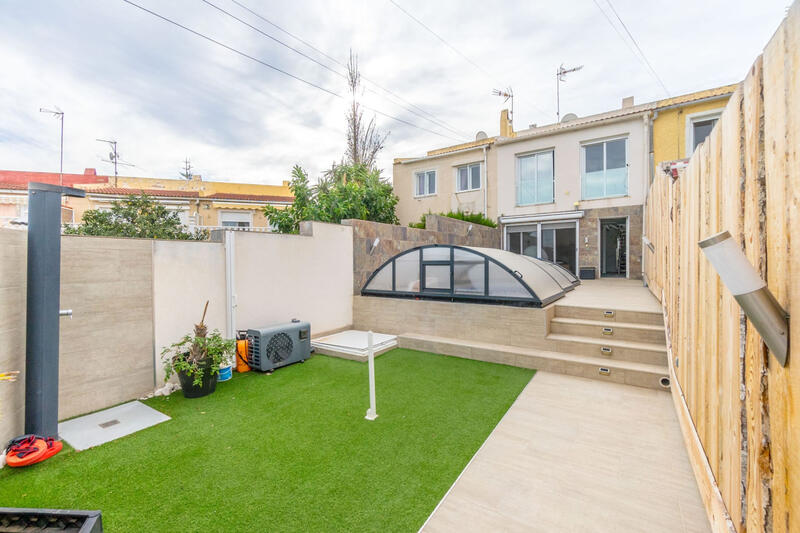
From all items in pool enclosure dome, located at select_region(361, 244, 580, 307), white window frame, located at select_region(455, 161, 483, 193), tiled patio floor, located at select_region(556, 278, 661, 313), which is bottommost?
tiled patio floor, located at select_region(556, 278, 661, 313)

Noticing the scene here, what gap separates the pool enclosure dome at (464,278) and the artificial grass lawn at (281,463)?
188 cm

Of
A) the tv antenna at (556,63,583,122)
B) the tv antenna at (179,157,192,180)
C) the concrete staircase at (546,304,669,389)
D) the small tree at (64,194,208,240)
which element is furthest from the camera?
the tv antenna at (179,157,192,180)

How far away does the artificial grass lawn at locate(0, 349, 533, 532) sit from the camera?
234 centimetres

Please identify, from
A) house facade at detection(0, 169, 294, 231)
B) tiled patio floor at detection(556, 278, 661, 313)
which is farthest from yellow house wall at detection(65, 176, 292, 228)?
tiled patio floor at detection(556, 278, 661, 313)

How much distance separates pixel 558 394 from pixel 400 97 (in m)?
11.7

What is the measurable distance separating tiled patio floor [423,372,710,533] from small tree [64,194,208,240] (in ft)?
25.5

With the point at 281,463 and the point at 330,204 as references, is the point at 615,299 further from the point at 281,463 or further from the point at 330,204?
the point at 330,204

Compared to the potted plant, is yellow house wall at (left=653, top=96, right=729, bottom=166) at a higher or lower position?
higher

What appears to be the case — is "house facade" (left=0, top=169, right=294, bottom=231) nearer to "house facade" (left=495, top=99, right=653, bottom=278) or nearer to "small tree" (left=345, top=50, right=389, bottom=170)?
"small tree" (left=345, top=50, right=389, bottom=170)

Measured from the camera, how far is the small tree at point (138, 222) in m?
7.71

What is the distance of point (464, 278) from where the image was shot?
6328 mm

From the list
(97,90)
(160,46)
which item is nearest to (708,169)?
(160,46)

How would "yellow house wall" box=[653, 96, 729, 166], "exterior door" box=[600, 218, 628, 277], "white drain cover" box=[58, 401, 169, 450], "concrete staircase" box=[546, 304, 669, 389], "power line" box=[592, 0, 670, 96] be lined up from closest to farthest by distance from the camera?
"white drain cover" box=[58, 401, 169, 450], "concrete staircase" box=[546, 304, 669, 389], "power line" box=[592, 0, 670, 96], "yellow house wall" box=[653, 96, 729, 166], "exterior door" box=[600, 218, 628, 277]

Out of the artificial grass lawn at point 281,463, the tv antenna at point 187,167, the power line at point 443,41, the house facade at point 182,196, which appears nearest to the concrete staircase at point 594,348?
the artificial grass lawn at point 281,463
